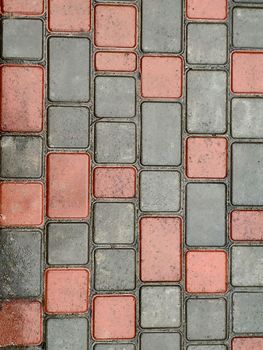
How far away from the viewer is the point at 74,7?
1748 millimetres

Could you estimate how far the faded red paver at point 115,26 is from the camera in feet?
5.75

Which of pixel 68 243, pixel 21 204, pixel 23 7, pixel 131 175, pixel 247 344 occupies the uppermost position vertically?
pixel 23 7

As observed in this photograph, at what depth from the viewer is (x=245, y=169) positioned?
1.79 meters

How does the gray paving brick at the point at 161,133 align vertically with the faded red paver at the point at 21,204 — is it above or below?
above

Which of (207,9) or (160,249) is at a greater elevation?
(207,9)

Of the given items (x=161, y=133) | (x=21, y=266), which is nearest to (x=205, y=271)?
(x=161, y=133)

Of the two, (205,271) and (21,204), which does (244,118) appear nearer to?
(205,271)

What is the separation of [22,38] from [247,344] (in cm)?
133

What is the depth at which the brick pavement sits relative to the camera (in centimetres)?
174

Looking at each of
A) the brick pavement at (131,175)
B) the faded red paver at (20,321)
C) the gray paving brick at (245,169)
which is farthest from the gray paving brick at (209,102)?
the faded red paver at (20,321)

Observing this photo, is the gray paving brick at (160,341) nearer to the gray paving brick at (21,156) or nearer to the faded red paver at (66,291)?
the faded red paver at (66,291)

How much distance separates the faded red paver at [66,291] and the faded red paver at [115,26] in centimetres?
80

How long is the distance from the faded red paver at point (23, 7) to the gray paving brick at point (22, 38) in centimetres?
3

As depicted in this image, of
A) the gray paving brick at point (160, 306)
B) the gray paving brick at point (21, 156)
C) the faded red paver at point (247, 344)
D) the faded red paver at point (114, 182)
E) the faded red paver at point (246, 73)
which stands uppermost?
the faded red paver at point (246, 73)
